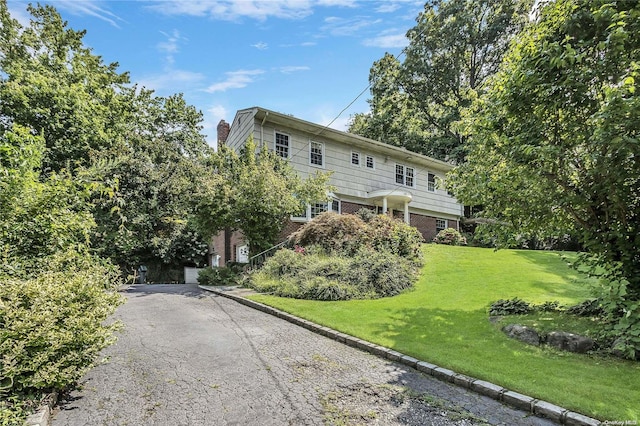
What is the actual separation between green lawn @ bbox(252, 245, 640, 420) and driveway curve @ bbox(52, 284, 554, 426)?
57cm

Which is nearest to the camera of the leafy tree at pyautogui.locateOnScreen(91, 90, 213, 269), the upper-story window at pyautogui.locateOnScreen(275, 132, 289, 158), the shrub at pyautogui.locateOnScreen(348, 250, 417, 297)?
the shrub at pyautogui.locateOnScreen(348, 250, 417, 297)

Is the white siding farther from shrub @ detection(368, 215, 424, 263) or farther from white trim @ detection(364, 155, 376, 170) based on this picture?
shrub @ detection(368, 215, 424, 263)

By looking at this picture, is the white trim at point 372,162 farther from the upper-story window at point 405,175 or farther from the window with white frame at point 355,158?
the upper-story window at point 405,175

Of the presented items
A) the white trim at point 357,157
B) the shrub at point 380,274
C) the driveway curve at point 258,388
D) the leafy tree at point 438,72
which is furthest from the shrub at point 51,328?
the leafy tree at point 438,72

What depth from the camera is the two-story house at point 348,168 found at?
15836 mm

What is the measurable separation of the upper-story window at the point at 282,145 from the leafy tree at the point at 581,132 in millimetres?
10295

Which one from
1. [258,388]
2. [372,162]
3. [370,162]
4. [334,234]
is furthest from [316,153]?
[258,388]

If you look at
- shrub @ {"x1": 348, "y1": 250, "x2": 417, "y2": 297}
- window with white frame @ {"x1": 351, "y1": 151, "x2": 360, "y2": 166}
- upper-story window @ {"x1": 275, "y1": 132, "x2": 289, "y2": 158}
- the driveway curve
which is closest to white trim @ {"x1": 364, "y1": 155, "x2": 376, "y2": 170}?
window with white frame @ {"x1": 351, "y1": 151, "x2": 360, "y2": 166}

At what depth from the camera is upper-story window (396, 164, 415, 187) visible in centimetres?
2048

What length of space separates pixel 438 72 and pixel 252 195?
2130cm

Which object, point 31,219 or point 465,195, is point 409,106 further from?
point 31,219

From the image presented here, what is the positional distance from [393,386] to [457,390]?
78 centimetres

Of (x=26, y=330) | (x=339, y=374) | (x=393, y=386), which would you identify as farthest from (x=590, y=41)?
(x=26, y=330)

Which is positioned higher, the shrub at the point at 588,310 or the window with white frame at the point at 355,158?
the window with white frame at the point at 355,158
